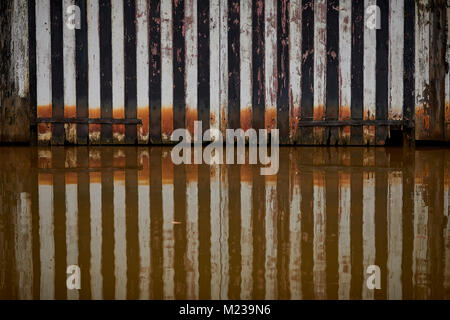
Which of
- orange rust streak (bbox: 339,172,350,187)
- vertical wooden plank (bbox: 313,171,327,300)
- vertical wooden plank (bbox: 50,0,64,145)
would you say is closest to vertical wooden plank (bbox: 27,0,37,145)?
vertical wooden plank (bbox: 50,0,64,145)

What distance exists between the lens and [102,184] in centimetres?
250

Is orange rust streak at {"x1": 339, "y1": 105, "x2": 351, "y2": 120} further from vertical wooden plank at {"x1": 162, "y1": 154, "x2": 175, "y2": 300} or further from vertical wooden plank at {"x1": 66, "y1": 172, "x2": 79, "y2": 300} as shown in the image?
vertical wooden plank at {"x1": 66, "y1": 172, "x2": 79, "y2": 300}

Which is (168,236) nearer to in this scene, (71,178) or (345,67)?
(71,178)

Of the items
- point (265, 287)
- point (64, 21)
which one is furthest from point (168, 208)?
point (64, 21)

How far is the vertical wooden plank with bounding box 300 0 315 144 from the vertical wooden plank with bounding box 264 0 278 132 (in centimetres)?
21

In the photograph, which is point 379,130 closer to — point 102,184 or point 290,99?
point 290,99

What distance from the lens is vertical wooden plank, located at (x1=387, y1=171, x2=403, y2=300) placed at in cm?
119

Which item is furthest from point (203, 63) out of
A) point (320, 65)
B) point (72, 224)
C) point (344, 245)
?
point (344, 245)

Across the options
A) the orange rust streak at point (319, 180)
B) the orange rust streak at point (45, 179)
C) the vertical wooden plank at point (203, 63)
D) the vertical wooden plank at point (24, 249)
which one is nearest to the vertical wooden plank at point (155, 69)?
the vertical wooden plank at point (203, 63)

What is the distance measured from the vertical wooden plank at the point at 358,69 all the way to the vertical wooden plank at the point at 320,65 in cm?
15

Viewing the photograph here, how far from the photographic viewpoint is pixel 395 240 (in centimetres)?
154

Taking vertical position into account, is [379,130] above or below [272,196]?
above

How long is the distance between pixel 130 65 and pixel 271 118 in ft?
3.72
